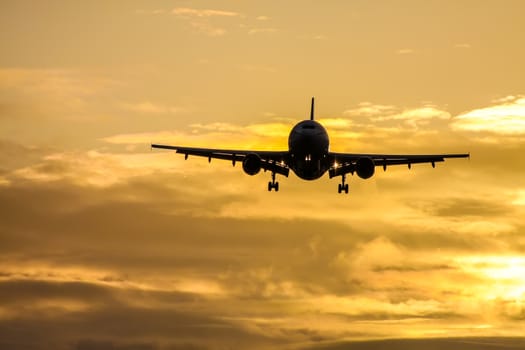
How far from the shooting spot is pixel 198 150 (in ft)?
367

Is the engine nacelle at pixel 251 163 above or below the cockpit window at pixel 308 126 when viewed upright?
below

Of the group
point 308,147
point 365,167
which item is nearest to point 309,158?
point 308,147

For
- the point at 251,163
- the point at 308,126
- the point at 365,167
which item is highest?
the point at 308,126

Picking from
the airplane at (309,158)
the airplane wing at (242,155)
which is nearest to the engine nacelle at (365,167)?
the airplane at (309,158)

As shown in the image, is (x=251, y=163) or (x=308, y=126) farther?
(x=251, y=163)

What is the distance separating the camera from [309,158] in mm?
103312

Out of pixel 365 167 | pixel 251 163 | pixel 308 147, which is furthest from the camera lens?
pixel 365 167

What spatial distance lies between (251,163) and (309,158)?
6.08 meters

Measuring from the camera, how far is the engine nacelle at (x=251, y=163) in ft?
350

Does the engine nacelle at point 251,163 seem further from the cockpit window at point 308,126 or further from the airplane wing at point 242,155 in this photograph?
the cockpit window at point 308,126

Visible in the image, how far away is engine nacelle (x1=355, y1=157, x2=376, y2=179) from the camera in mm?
107875

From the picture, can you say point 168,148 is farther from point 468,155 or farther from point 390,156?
point 468,155

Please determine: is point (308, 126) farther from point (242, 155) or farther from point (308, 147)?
point (242, 155)

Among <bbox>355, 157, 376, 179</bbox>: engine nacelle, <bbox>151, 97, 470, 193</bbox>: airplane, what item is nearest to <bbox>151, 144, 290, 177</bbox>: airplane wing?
<bbox>151, 97, 470, 193</bbox>: airplane
